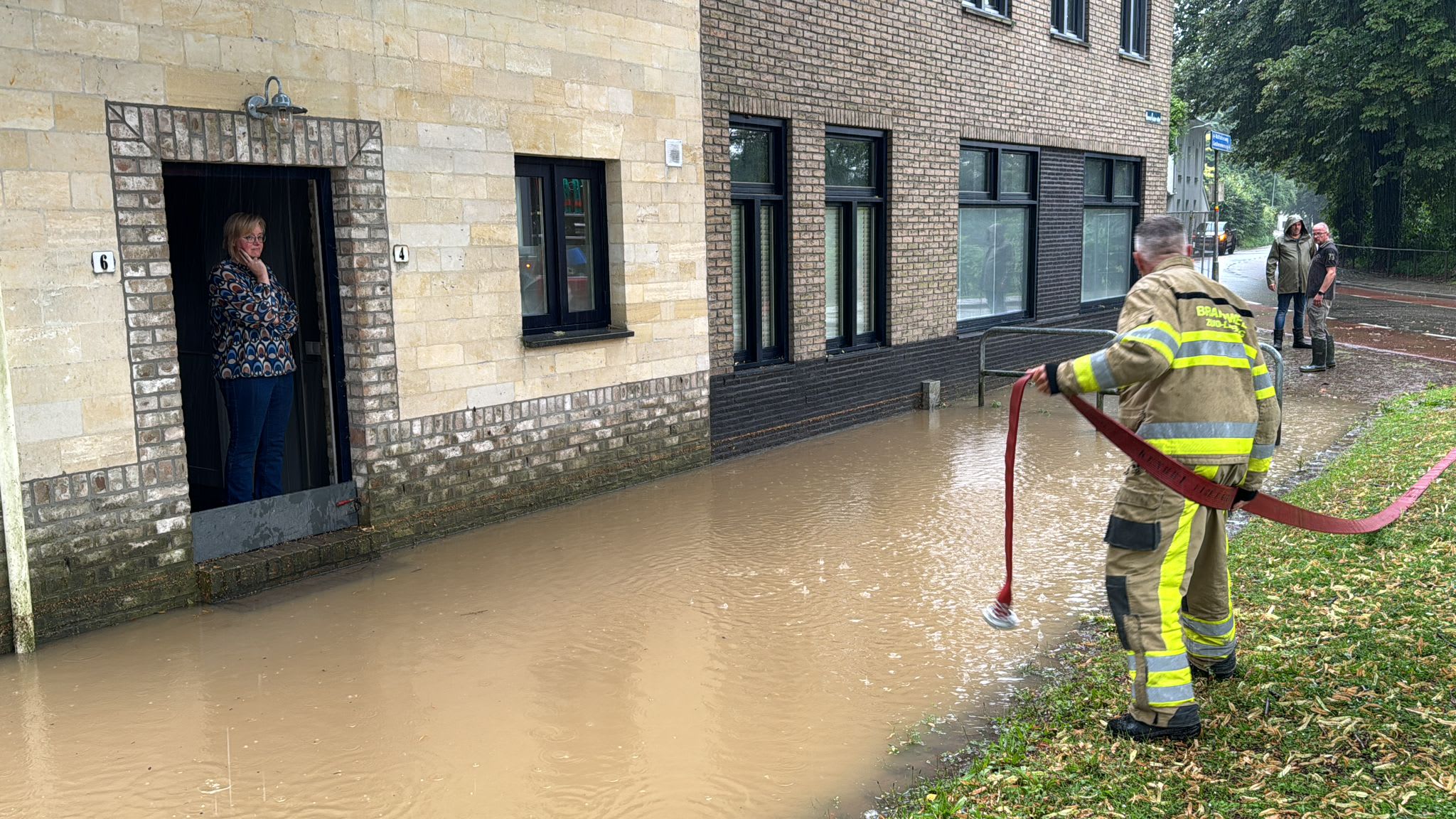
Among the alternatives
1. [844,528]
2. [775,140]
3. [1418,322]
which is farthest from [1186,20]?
[844,528]

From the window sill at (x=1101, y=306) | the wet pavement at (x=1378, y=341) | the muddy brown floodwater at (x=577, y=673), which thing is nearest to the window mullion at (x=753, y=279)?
the muddy brown floodwater at (x=577, y=673)

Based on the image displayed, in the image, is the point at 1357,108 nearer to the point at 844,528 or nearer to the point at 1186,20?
the point at 1186,20

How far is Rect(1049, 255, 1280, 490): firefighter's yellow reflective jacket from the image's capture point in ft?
14.3

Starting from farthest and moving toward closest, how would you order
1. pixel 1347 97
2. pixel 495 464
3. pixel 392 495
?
pixel 1347 97 → pixel 495 464 → pixel 392 495

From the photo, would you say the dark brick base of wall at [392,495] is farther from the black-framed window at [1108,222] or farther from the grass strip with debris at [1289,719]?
the black-framed window at [1108,222]

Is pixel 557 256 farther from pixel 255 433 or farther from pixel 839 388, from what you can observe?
pixel 839 388

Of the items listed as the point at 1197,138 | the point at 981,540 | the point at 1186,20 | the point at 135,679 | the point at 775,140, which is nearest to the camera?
the point at 135,679

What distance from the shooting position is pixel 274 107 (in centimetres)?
659

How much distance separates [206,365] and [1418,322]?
21635 millimetres

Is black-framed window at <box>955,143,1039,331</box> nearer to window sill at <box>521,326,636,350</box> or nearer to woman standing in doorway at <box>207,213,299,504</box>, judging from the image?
window sill at <box>521,326,636,350</box>

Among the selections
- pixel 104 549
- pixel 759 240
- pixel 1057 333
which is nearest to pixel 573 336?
pixel 759 240

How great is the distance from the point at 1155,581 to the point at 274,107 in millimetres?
5159

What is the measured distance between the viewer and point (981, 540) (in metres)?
7.67

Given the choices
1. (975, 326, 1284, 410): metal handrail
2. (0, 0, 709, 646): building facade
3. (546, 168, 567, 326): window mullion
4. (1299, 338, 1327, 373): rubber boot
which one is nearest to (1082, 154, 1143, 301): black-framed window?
(975, 326, 1284, 410): metal handrail
